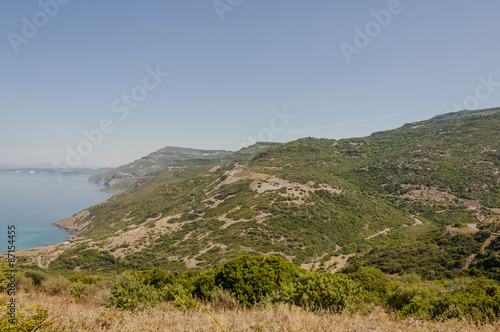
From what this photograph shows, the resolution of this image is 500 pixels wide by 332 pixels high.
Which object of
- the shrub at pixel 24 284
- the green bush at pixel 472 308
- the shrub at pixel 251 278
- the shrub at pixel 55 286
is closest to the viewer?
the green bush at pixel 472 308

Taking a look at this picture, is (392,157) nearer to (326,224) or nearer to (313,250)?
(326,224)

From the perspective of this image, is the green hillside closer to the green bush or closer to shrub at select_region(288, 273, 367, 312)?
the green bush

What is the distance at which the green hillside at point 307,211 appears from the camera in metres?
64.0

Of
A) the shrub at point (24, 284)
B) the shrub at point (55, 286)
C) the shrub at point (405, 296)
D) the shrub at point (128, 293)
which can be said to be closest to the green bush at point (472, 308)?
the shrub at point (405, 296)

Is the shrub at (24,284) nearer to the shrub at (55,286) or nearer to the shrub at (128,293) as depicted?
the shrub at (55,286)

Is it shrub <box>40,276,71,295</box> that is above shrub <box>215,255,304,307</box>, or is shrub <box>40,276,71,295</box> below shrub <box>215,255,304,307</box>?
above

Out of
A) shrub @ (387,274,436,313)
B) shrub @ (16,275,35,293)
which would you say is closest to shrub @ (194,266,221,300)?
shrub @ (16,275,35,293)

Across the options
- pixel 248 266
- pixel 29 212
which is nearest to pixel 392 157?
pixel 248 266

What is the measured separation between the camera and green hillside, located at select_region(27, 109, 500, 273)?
64.0 metres

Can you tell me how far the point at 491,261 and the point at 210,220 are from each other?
72.8 m

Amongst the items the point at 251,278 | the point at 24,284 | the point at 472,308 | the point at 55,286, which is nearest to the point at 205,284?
the point at 251,278

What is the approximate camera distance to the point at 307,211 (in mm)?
79188

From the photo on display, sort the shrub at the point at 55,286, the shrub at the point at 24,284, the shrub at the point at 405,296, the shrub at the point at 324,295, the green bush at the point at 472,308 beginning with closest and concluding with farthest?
the green bush at the point at 472,308
the shrub at the point at 324,295
the shrub at the point at 24,284
the shrub at the point at 405,296
the shrub at the point at 55,286

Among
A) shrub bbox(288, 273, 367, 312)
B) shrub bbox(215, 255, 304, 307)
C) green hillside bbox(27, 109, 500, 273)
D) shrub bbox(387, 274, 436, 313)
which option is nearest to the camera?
shrub bbox(288, 273, 367, 312)
